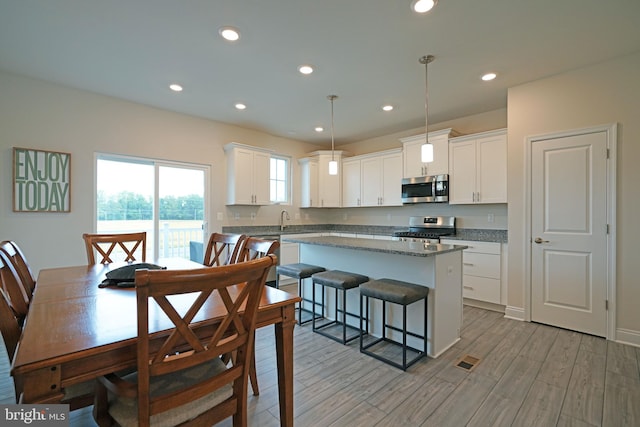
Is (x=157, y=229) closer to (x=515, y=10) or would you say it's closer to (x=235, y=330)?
(x=235, y=330)

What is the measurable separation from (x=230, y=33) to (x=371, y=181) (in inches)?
140

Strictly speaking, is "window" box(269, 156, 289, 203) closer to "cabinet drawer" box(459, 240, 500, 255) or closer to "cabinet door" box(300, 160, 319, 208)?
"cabinet door" box(300, 160, 319, 208)

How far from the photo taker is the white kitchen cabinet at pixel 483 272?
3.65m

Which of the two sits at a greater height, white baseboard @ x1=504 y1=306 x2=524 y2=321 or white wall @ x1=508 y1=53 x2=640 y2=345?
white wall @ x1=508 y1=53 x2=640 y2=345

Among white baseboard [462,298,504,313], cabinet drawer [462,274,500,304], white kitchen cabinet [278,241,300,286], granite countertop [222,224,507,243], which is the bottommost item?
white baseboard [462,298,504,313]

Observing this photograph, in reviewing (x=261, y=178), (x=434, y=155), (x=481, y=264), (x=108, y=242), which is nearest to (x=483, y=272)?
(x=481, y=264)

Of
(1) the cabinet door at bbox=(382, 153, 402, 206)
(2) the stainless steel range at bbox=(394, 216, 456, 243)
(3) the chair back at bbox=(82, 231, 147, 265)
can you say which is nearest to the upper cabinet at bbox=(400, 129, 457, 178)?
(1) the cabinet door at bbox=(382, 153, 402, 206)

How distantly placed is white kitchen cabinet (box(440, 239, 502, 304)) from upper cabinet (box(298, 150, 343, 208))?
2.67m

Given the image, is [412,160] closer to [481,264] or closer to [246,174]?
[481,264]

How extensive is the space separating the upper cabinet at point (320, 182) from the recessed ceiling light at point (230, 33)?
3.40 metres

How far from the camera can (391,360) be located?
2.42 m

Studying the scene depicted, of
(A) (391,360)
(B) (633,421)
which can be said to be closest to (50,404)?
(A) (391,360)

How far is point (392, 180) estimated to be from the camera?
5.10 m

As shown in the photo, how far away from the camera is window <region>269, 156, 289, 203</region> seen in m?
5.62
